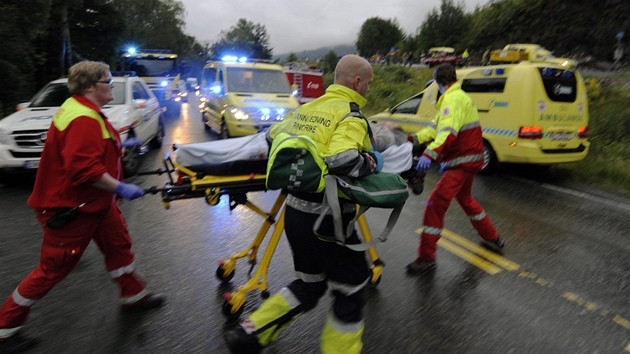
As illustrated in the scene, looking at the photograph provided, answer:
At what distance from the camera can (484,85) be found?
8.34 meters

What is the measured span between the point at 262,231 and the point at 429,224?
1.71 m

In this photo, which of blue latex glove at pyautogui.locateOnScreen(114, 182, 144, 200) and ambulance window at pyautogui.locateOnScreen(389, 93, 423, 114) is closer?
blue latex glove at pyautogui.locateOnScreen(114, 182, 144, 200)

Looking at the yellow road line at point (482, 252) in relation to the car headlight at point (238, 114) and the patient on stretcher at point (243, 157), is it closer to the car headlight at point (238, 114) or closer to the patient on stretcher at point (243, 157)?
the patient on stretcher at point (243, 157)

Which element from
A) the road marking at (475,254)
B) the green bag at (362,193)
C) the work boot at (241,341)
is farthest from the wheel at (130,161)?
the green bag at (362,193)

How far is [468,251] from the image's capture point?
482 cm

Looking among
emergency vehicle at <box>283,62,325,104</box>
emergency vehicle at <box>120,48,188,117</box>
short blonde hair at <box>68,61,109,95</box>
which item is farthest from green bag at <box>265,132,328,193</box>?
emergency vehicle at <box>120,48,188,117</box>

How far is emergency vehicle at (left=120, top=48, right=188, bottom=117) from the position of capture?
1783 centimetres

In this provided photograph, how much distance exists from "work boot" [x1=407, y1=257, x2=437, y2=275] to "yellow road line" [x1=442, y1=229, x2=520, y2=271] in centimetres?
73

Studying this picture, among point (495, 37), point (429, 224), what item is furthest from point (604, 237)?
point (495, 37)

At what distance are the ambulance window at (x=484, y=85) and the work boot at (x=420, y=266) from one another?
490 centimetres

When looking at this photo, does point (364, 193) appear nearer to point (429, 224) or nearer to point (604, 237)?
point (429, 224)

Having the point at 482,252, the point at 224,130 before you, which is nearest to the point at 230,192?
the point at 482,252

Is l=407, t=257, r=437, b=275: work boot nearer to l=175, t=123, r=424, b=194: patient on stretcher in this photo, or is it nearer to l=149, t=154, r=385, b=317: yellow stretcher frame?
l=149, t=154, r=385, b=317: yellow stretcher frame

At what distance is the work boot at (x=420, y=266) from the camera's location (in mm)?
4305
